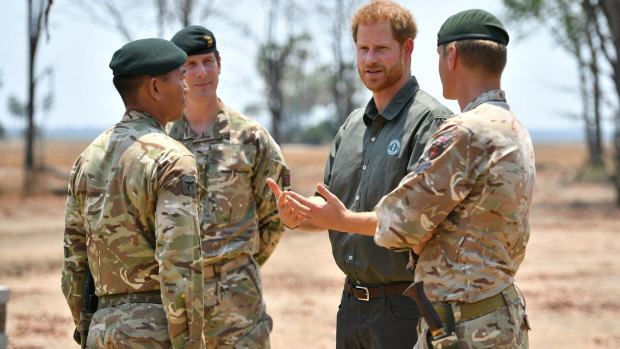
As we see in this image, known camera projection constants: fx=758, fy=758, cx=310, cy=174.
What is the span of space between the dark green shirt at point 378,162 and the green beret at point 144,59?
109 centimetres

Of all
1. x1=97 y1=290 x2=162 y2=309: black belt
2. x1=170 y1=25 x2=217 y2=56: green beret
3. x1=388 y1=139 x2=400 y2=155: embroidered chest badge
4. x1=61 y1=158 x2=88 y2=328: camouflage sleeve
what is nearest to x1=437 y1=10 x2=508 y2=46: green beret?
x1=388 y1=139 x2=400 y2=155: embroidered chest badge

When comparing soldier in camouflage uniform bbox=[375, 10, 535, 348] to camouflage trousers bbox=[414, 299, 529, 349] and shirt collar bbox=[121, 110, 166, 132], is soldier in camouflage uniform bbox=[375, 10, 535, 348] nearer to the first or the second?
camouflage trousers bbox=[414, 299, 529, 349]

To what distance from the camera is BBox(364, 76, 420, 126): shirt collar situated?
393 centimetres

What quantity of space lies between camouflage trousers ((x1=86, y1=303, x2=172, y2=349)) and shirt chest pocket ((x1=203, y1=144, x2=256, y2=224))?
1.30m

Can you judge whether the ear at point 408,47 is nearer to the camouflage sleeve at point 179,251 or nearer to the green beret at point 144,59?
the green beret at point 144,59

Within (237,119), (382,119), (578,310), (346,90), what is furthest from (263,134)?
(346,90)

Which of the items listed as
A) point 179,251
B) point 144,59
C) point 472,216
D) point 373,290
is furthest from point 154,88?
point 472,216

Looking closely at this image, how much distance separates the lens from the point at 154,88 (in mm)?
3494

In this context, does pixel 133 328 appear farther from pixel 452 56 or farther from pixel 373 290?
pixel 452 56

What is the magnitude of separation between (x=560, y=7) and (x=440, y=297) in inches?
989

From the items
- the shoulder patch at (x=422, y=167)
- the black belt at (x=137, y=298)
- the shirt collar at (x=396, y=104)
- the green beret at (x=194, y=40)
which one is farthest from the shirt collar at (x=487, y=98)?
the green beret at (x=194, y=40)

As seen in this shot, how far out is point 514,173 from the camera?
9.89 ft

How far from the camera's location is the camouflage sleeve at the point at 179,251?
319cm

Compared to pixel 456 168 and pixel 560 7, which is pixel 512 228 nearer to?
pixel 456 168
